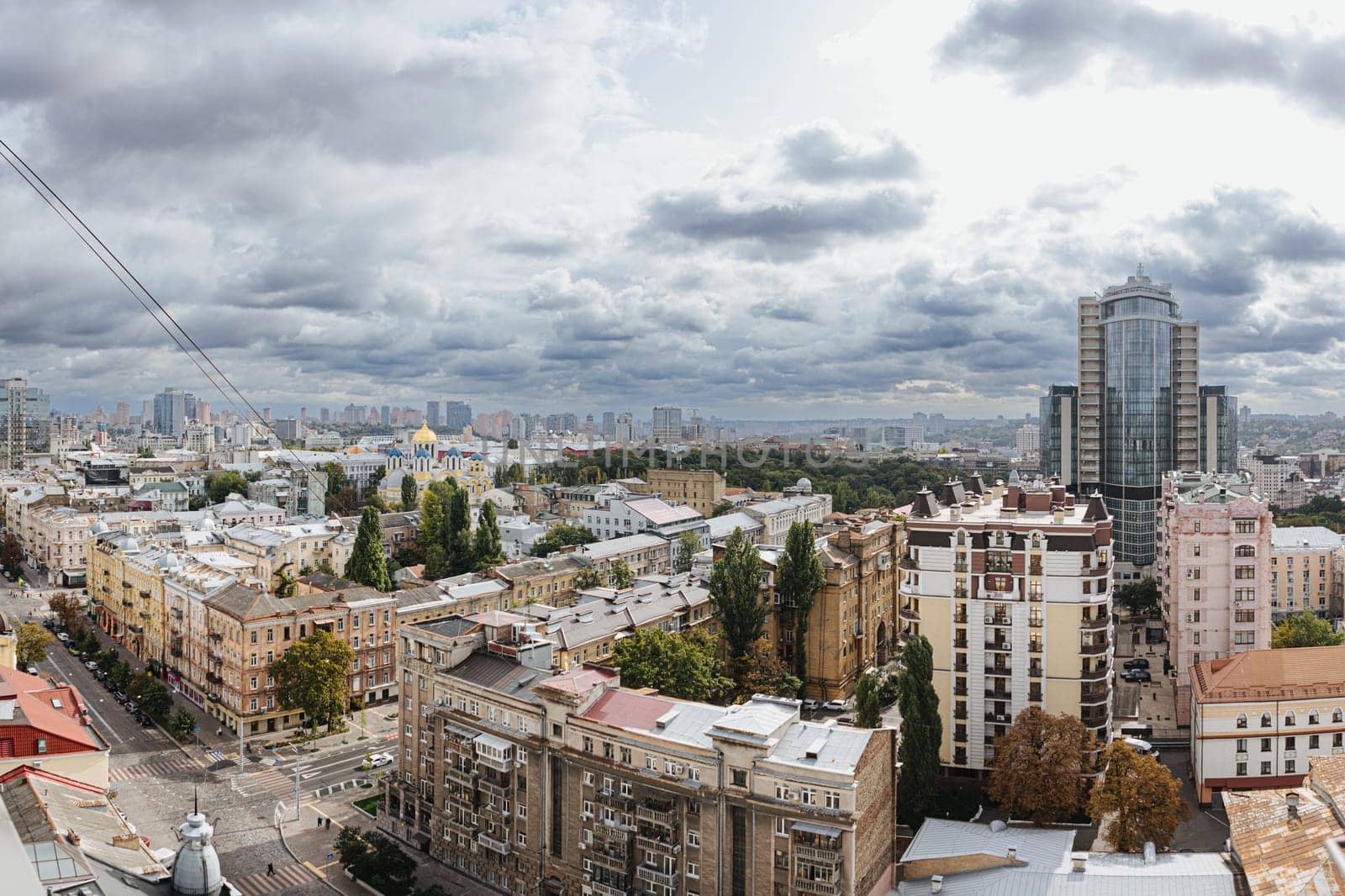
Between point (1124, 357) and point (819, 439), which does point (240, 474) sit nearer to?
point (819, 439)

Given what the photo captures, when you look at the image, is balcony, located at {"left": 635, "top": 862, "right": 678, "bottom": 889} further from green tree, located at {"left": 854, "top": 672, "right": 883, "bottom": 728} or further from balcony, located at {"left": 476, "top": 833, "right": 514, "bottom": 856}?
green tree, located at {"left": 854, "top": 672, "right": 883, "bottom": 728}

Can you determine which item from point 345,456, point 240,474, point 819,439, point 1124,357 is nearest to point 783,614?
point 1124,357

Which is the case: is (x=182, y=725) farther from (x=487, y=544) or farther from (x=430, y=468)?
(x=430, y=468)

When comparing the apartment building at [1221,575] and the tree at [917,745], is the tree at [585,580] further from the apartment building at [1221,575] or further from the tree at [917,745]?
the apartment building at [1221,575]

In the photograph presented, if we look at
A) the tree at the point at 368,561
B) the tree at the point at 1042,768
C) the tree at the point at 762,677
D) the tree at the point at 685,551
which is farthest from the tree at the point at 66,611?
the tree at the point at 1042,768

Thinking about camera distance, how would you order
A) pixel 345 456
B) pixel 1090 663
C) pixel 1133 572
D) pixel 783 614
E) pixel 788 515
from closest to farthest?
pixel 1090 663 < pixel 783 614 < pixel 1133 572 < pixel 788 515 < pixel 345 456

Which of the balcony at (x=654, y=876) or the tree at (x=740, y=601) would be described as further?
the tree at (x=740, y=601)
